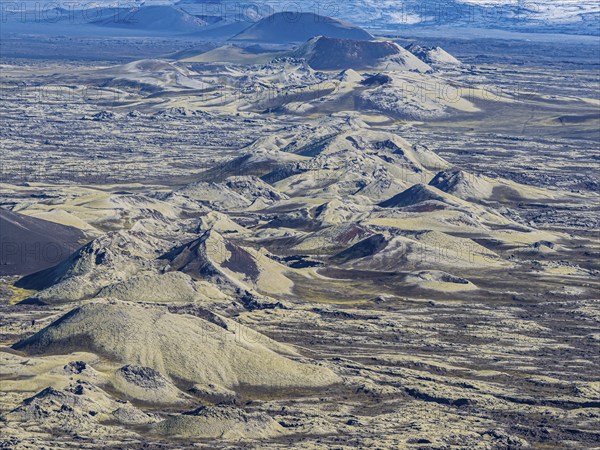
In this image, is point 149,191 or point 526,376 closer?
point 526,376

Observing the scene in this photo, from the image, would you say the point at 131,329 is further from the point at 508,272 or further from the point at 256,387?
the point at 508,272

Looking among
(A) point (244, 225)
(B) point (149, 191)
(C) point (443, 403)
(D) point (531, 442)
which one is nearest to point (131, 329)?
(C) point (443, 403)

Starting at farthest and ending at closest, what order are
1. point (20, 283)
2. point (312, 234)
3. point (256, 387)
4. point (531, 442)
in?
1. point (312, 234)
2. point (20, 283)
3. point (256, 387)
4. point (531, 442)

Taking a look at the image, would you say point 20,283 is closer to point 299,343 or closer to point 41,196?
point 299,343

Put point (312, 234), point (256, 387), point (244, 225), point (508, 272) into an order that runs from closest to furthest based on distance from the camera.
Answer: point (256, 387) → point (508, 272) → point (312, 234) → point (244, 225)

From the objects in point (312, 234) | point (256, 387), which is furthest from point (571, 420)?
point (312, 234)

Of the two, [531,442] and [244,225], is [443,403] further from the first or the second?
[244,225]

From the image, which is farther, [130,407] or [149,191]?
[149,191]

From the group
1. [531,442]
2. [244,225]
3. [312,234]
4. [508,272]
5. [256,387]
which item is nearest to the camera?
[531,442]

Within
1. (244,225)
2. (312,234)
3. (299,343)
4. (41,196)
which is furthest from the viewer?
(41,196)
